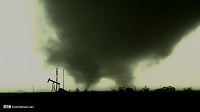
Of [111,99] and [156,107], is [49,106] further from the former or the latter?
[156,107]

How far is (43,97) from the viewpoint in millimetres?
47781

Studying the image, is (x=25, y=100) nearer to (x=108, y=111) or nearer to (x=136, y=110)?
(x=108, y=111)

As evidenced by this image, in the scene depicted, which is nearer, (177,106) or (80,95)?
(177,106)

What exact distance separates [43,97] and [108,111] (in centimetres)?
835

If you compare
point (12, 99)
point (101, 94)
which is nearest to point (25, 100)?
point (12, 99)

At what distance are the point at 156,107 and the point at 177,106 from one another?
2496 mm

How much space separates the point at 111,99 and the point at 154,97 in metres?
5.35

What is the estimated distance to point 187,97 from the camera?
46.7 m

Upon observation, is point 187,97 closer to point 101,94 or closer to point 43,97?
point 101,94

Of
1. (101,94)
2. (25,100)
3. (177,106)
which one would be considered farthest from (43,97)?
(177,106)

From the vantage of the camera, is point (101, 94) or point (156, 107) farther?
point (101, 94)

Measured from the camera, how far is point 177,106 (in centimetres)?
4591

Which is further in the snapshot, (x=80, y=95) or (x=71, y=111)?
(x=80, y=95)

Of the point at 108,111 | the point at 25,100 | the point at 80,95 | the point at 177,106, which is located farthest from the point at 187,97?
the point at 25,100
